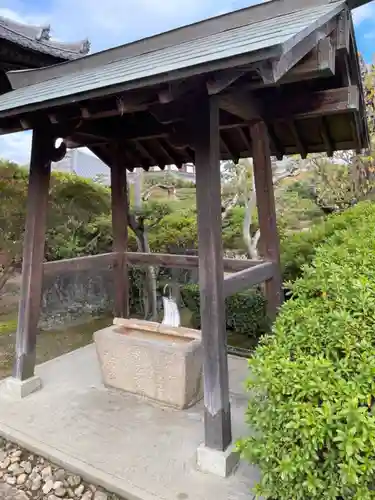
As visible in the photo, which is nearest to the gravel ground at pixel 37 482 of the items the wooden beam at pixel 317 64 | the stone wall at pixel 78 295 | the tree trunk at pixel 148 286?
the wooden beam at pixel 317 64

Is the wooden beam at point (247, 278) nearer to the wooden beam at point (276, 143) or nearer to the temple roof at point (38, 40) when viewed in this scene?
the wooden beam at point (276, 143)

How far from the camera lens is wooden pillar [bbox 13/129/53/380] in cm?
347

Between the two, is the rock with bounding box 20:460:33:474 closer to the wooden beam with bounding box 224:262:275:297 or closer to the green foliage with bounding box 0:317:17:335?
the wooden beam with bounding box 224:262:275:297

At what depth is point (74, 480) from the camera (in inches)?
97.3

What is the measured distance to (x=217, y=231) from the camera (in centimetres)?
254

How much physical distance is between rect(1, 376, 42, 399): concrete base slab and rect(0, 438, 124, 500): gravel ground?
70 centimetres

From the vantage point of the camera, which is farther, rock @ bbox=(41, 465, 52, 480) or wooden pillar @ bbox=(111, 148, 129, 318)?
wooden pillar @ bbox=(111, 148, 129, 318)

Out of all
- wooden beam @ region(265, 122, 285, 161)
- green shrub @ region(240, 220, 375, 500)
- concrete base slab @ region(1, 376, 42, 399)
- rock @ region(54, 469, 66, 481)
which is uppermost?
wooden beam @ region(265, 122, 285, 161)

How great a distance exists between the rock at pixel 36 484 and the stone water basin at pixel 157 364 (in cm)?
108

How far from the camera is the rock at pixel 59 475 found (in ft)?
8.20

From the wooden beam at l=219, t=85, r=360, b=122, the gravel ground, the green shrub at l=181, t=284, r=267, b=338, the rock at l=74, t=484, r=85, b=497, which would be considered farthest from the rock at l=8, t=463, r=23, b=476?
the green shrub at l=181, t=284, r=267, b=338

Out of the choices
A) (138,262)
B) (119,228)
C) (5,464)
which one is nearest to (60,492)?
(5,464)

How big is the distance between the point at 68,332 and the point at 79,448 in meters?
3.54

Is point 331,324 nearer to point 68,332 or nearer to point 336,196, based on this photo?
point 68,332
